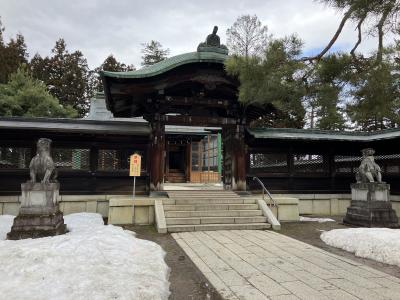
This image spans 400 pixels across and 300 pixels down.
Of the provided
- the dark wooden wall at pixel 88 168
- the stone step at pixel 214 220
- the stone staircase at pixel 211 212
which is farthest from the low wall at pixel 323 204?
the dark wooden wall at pixel 88 168

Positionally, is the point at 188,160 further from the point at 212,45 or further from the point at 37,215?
the point at 37,215

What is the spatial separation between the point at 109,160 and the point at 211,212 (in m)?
5.00

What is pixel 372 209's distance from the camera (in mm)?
10930

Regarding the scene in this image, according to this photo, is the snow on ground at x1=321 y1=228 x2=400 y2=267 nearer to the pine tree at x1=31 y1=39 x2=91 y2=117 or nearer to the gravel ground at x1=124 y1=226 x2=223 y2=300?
the gravel ground at x1=124 y1=226 x2=223 y2=300

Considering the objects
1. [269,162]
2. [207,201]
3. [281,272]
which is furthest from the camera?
[269,162]

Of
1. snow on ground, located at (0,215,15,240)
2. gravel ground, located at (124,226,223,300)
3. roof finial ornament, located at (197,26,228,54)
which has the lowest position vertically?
gravel ground, located at (124,226,223,300)

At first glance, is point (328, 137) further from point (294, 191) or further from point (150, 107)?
point (150, 107)

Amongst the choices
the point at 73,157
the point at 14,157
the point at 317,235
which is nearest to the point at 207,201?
the point at 317,235

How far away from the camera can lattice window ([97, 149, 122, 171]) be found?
42.9 ft

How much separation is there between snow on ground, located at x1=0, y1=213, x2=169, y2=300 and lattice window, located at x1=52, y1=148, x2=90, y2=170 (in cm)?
573

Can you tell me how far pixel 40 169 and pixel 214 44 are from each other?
787 centimetres

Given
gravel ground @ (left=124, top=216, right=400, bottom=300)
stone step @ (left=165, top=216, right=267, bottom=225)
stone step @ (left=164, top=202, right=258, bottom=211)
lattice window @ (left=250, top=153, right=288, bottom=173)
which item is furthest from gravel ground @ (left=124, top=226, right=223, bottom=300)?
lattice window @ (left=250, top=153, right=288, bottom=173)

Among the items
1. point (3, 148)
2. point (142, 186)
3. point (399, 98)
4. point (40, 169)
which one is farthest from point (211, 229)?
point (3, 148)

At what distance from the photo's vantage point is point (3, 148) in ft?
39.9
